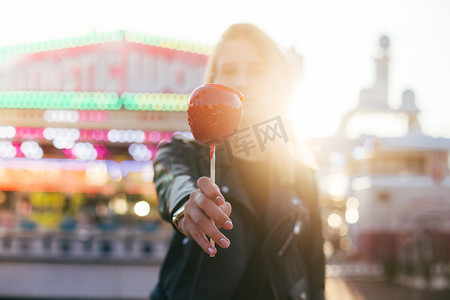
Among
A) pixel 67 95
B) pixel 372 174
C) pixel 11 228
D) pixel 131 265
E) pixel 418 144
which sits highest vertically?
pixel 67 95

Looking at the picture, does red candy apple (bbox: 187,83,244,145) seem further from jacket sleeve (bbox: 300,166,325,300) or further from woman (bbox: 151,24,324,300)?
jacket sleeve (bbox: 300,166,325,300)

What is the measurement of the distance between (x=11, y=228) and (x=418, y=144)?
7.64m

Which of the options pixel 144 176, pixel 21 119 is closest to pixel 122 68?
pixel 21 119

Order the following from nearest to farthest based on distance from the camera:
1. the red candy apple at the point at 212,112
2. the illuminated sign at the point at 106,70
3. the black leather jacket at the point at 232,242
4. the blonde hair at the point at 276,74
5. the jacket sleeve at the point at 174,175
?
the red candy apple at the point at 212,112 → the jacket sleeve at the point at 174,175 → the black leather jacket at the point at 232,242 → the blonde hair at the point at 276,74 → the illuminated sign at the point at 106,70

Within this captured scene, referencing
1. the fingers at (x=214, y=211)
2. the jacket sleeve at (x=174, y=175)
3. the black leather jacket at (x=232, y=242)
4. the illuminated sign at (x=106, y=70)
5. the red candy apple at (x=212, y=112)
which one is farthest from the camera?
the illuminated sign at (x=106, y=70)

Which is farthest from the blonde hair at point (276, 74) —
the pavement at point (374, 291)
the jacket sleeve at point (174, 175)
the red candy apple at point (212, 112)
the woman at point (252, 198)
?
the pavement at point (374, 291)

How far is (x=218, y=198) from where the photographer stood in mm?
957

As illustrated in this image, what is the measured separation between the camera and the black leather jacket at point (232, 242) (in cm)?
139

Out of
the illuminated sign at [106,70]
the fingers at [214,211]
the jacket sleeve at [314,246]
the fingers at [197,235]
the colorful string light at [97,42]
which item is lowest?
the jacket sleeve at [314,246]

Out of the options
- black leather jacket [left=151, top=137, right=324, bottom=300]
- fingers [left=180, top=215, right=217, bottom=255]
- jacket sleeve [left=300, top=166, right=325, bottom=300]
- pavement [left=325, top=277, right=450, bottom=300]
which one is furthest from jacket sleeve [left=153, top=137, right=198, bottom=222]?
pavement [left=325, top=277, right=450, bottom=300]

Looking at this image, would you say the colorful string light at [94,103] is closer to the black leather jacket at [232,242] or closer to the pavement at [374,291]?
the pavement at [374,291]

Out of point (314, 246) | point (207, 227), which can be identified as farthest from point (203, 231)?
point (314, 246)

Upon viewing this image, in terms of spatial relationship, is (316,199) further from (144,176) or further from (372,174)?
(372,174)

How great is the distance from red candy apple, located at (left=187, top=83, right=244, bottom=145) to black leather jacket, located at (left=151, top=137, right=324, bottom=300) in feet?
0.76
